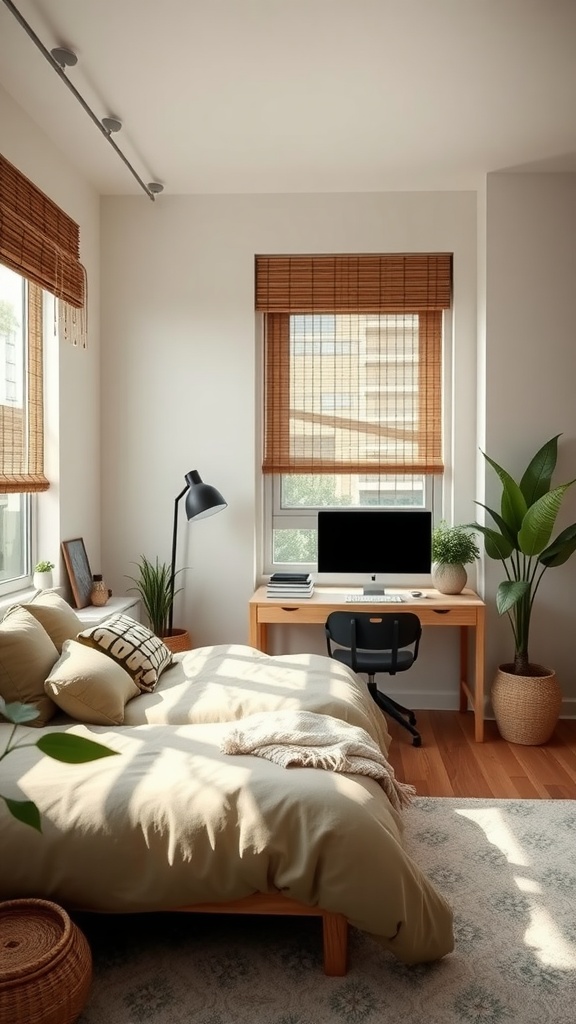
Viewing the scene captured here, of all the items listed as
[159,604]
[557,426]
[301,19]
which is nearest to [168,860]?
[159,604]

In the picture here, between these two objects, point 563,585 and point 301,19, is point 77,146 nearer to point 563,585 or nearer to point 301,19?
point 301,19

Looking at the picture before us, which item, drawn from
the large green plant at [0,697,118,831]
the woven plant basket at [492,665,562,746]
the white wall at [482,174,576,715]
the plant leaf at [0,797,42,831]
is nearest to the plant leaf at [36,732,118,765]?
the large green plant at [0,697,118,831]

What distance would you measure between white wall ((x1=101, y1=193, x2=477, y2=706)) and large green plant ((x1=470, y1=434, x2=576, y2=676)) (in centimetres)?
48

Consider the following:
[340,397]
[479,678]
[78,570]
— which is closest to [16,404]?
[78,570]

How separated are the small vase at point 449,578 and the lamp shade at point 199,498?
48.6 inches

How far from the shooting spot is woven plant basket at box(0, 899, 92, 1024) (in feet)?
5.55

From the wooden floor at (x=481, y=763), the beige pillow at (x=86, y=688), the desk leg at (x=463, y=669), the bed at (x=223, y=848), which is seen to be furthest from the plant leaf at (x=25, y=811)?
the desk leg at (x=463, y=669)

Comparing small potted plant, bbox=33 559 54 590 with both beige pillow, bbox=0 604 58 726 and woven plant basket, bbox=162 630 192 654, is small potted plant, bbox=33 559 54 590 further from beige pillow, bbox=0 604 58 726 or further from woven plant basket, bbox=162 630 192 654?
beige pillow, bbox=0 604 58 726

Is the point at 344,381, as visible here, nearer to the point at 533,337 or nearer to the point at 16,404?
the point at 533,337

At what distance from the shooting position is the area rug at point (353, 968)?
1.94 meters

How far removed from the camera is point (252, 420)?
450 cm

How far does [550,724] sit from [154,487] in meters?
2.52

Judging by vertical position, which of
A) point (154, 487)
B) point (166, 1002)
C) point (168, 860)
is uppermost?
point (154, 487)

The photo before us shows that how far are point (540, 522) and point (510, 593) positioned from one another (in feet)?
1.24
